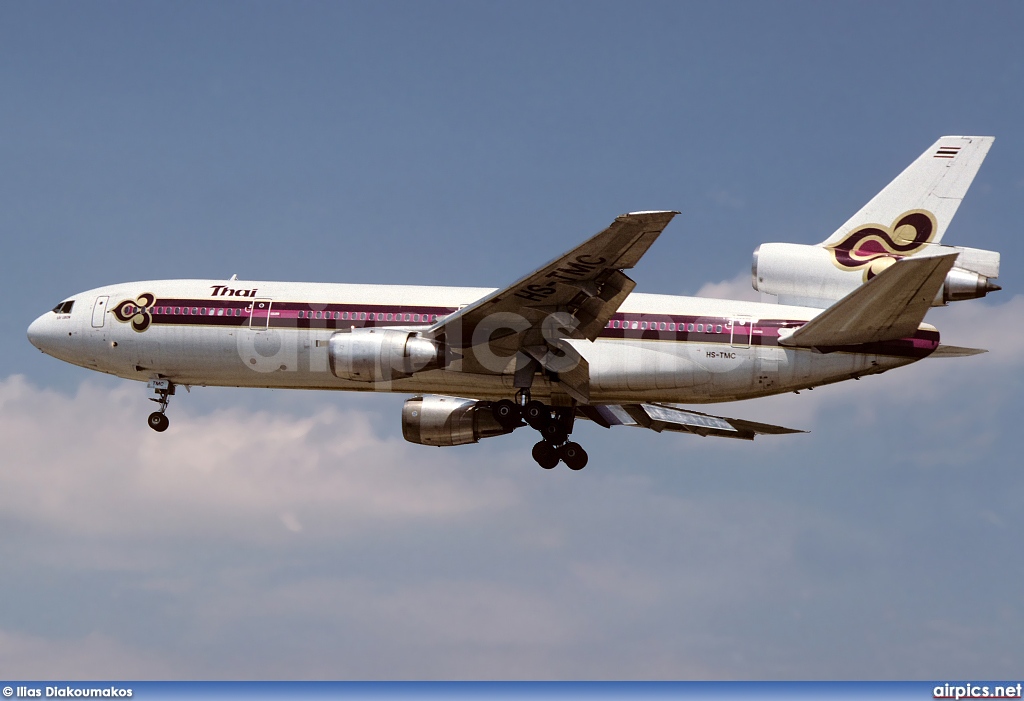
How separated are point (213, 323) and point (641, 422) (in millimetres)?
14131

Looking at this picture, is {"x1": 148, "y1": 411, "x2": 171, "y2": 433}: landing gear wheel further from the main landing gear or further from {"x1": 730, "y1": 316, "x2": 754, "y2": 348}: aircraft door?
{"x1": 730, "y1": 316, "x2": 754, "y2": 348}: aircraft door

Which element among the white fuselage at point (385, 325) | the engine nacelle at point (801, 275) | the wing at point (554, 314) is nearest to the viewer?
the wing at point (554, 314)

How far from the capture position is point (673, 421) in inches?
1540

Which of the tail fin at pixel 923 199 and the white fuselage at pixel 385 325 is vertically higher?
the tail fin at pixel 923 199

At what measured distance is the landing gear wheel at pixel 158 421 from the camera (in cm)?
3653

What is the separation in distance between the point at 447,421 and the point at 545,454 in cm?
390

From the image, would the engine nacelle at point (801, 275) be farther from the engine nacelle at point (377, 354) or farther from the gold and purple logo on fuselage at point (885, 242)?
the engine nacelle at point (377, 354)

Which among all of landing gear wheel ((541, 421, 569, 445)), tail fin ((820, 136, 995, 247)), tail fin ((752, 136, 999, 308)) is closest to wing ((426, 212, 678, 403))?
landing gear wheel ((541, 421, 569, 445))

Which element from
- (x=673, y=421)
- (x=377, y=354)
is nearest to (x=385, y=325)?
(x=377, y=354)

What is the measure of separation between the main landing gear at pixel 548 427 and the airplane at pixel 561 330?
0.05m

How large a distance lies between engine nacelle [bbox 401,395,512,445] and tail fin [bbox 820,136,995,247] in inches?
438

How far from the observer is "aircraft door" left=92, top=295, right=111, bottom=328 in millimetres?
35656

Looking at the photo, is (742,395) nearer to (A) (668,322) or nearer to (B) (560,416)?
(A) (668,322)

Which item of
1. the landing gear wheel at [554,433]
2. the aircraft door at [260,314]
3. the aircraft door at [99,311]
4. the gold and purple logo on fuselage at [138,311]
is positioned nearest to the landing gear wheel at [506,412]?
the landing gear wheel at [554,433]
